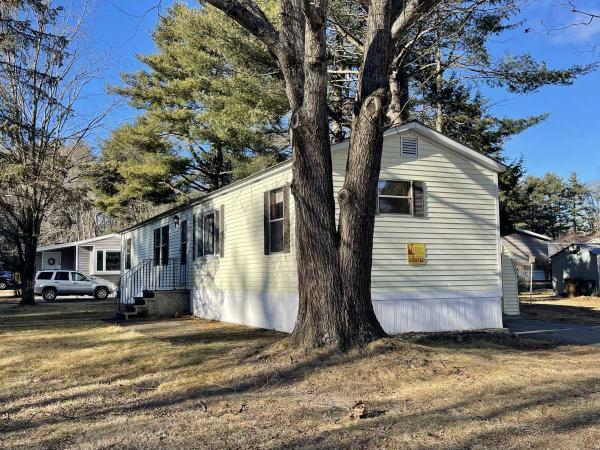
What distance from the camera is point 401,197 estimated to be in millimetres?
11734

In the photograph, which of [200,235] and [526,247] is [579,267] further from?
[200,235]

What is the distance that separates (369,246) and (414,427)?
10.5 ft

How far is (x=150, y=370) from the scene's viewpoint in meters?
7.71

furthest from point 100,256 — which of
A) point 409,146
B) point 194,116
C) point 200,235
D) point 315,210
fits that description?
point 315,210

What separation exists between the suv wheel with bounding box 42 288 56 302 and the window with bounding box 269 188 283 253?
1944 centimetres

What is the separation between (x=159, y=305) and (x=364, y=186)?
403 inches

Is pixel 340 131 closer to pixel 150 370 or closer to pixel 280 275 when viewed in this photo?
pixel 280 275

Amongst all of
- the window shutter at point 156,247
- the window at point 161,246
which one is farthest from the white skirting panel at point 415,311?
the window shutter at point 156,247

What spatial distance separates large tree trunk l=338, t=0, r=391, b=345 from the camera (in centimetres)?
759

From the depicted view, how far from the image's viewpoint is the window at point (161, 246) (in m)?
18.5

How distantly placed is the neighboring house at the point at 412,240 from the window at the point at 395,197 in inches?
0.8

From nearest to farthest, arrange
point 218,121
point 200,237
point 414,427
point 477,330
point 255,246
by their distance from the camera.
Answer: point 414,427 → point 477,330 → point 255,246 → point 200,237 → point 218,121

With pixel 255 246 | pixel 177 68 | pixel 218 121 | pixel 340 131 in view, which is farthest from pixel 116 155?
pixel 255 246

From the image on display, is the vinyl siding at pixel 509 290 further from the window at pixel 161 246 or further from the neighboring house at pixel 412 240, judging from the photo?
the window at pixel 161 246
